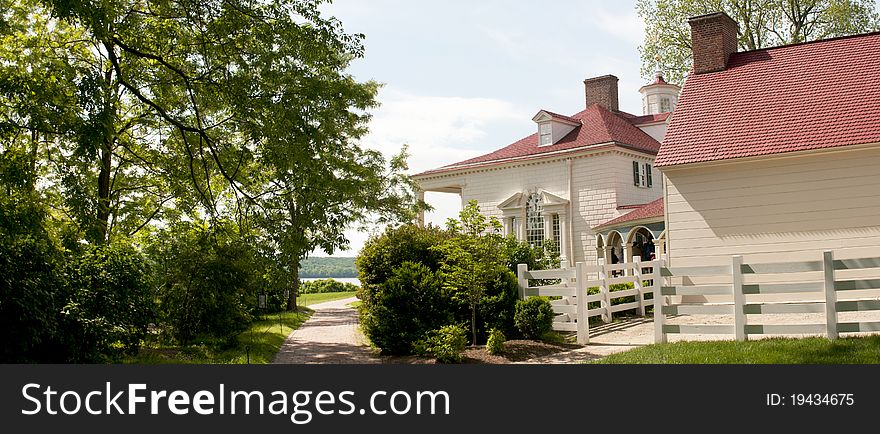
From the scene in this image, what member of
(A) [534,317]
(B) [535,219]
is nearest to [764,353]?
(A) [534,317]

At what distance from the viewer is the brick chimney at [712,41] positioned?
76.9 feet

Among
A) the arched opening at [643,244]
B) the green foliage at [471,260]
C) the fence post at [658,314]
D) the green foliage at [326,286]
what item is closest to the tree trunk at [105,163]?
the green foliage at [471,260]

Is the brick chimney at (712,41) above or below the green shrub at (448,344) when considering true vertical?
above

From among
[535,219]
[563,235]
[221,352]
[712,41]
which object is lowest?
[221,352]

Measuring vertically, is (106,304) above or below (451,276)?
below

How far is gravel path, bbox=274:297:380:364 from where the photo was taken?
49.3 feet

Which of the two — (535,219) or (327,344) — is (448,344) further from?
(535,219)

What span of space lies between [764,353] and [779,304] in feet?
5.44

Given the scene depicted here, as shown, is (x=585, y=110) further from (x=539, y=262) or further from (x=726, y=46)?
(x=539, y=262)

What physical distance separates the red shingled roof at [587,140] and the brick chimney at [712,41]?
7.27 m

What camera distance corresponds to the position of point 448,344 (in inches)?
525

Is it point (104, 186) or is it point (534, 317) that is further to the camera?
point (104, 186)

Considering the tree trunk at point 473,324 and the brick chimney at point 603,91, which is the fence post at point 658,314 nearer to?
the tree trunk at point 473,324

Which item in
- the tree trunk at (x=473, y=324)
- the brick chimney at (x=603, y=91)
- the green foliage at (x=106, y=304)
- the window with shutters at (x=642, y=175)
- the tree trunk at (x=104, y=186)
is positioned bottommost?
the tree trunk at (x=473, y=324)
